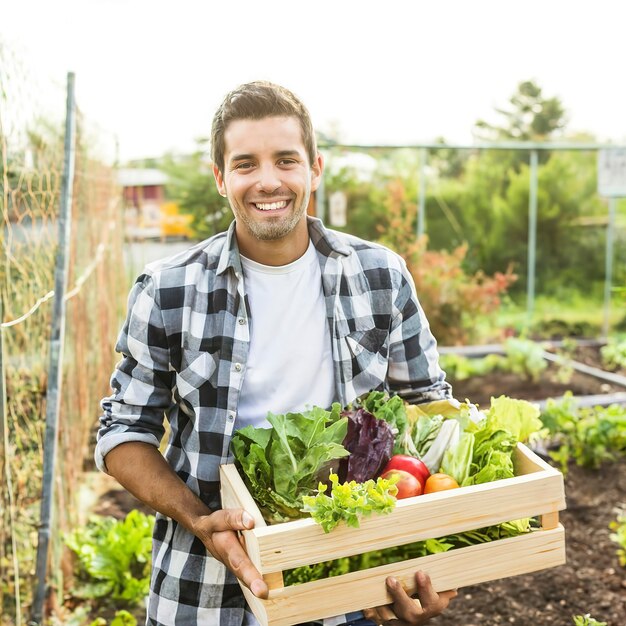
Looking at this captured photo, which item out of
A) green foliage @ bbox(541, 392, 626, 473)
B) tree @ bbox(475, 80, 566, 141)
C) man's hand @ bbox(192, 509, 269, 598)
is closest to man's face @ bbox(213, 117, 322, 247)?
man's hand @ bbox(192, 509, 269, 598)

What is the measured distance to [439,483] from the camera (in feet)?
5.70

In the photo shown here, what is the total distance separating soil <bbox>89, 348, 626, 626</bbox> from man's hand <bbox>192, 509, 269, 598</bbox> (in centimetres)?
213

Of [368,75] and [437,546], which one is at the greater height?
[368,75]

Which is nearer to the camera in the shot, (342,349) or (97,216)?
(342,349)

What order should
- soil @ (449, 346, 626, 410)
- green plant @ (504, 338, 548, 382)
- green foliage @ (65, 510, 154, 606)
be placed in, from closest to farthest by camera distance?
green foliage @ (65, 510, 154, 606)
soil @ (449, 346, 626, 410)
green plant @ (504, 338, 548, 382)

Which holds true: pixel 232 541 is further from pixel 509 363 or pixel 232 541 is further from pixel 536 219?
pixel 536 219

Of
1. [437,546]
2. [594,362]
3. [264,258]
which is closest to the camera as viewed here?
[437,546]

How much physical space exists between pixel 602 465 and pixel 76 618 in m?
3.42

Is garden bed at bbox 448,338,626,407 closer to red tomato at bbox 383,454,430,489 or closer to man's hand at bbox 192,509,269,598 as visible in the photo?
red tomato at bbox 383,454,430,489

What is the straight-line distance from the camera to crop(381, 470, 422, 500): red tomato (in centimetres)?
171

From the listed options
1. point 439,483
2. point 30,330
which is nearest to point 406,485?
point 439,483

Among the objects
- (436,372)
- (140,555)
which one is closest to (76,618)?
(140,555)

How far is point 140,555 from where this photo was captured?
3.79 m

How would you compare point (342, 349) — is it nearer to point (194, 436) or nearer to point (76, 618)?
point (194, 436)
